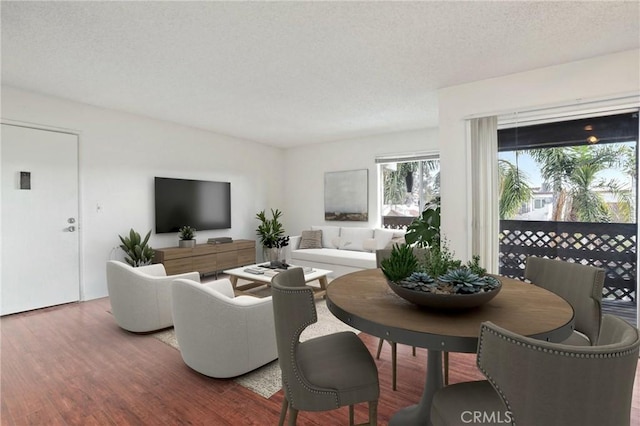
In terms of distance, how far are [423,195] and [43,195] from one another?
520cm

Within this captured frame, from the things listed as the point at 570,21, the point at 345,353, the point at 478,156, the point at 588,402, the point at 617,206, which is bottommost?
the point at 345,353

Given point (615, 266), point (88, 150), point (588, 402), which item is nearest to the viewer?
point (588, 402)

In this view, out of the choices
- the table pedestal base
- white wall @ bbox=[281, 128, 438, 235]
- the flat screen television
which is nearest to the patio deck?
the table pedestal base

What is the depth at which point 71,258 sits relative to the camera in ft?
13.1

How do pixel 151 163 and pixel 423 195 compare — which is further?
pixel 423 195

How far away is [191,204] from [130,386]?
11.4ft

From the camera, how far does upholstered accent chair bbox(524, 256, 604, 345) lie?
5.82 ft

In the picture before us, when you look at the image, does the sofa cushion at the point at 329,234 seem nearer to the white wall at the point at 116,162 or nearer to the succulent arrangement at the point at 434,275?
the white wall at the point at 116,162

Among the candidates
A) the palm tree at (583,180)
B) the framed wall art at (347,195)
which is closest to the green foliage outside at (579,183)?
the palm tree at (583,180)

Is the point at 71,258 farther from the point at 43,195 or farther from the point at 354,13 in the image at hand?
the point at 354,13

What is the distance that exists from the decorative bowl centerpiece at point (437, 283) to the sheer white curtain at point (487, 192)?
1.90 meters

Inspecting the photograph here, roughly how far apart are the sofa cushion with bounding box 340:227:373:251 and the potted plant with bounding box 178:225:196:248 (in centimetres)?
244

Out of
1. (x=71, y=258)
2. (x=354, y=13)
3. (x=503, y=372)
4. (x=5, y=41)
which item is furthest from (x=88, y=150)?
(x=503, y=372)

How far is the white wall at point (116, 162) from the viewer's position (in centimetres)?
386
